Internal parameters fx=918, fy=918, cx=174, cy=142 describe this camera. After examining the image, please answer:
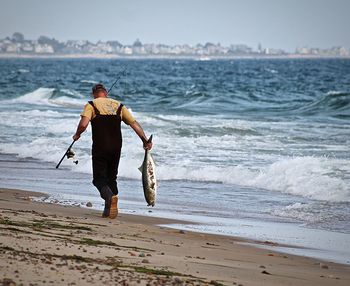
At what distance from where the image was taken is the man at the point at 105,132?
9281 millimetres

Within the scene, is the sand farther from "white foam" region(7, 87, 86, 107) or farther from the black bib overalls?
"white foam" region(7, 87, 86, 107)

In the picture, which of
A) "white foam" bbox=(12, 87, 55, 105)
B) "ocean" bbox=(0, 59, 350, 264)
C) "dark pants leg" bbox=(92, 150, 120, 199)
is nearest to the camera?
"dark pants leg" bbox=(92, 150, 120, 199)

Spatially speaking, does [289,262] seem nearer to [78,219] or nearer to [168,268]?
[168,268]

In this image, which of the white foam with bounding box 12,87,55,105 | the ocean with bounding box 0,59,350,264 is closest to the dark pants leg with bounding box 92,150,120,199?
the ocean with bounding box 0,59,350,264

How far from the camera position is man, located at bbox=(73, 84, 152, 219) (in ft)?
30.5

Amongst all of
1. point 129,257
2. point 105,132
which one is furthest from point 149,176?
point 129,257

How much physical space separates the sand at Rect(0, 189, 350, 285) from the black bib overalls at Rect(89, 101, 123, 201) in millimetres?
414

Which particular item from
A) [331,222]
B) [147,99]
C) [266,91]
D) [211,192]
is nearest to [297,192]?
[211,192]

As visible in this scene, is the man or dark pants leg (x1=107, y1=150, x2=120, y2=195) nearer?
the man

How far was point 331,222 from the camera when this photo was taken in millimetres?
10438

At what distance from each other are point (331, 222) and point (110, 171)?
8.78ft

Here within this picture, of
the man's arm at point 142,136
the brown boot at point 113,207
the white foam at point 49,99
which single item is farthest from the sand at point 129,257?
the white foam at point 49,99

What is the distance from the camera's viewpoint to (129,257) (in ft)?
21.4

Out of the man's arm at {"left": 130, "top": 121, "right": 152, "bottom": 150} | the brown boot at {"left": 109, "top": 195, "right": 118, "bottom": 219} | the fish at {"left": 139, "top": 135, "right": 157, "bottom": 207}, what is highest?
the man's arm at {"left": 130, "top": 121, "right": 152, "bottom": 150}
